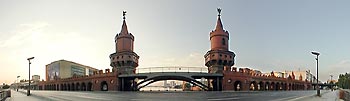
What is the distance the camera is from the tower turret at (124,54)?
2763 inches

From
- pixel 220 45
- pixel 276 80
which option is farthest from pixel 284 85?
pixel 220 45

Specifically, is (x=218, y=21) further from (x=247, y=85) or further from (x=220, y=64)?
(x=247, y=85)

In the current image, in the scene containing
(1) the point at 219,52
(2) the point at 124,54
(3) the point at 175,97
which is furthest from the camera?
(2) the point at 124,54

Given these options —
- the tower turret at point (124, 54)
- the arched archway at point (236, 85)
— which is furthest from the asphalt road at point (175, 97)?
the tower turret at point (124, 54)

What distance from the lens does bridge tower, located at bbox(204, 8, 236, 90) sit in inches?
2628

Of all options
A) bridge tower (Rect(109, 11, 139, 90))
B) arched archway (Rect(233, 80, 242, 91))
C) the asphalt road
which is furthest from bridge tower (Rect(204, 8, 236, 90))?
the asphalt road

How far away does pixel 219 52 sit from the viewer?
220 ft

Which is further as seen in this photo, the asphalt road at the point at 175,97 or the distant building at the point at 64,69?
the distant building at the point at 64,69

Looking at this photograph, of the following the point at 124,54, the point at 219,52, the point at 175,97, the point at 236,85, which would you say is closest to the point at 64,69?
the point at 124,54

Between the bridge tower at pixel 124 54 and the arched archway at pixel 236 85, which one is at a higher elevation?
the bridge tower at pixel 124 54

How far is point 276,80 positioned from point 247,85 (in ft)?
59.7

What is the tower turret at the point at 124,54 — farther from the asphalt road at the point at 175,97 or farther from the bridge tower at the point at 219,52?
the asphalt road at the point at 175,97

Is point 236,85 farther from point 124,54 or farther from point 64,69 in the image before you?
point 64,69

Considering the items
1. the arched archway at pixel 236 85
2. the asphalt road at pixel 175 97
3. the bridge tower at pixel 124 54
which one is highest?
the bridge tower at pixel 124 54
